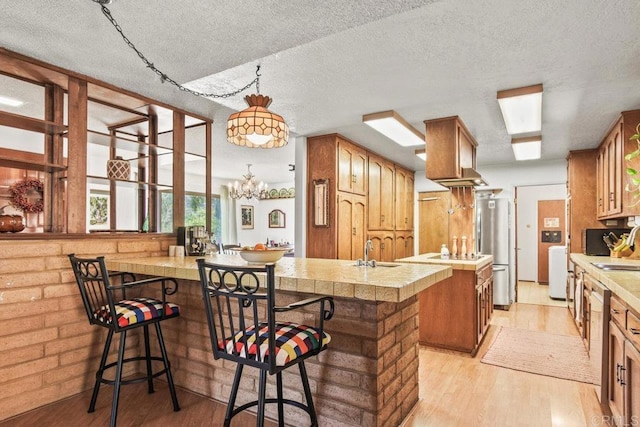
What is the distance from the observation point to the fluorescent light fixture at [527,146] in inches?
171

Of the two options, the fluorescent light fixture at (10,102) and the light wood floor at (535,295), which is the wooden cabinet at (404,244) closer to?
the light wood floor at (535,295)

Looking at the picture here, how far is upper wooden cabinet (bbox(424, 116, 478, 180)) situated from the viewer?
3521 mm

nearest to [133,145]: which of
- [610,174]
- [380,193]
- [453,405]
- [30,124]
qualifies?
[30,124]

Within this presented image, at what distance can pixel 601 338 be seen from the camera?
2441mm

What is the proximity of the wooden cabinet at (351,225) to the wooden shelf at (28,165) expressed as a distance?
261cm

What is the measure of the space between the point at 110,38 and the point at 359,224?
336 cm

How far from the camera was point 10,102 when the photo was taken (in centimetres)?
315

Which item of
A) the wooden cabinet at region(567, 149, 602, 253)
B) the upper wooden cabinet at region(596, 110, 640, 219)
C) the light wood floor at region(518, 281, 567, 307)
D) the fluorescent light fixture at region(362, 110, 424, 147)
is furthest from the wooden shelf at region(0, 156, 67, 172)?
the light wood floor at region(518, 281, 567, 307)

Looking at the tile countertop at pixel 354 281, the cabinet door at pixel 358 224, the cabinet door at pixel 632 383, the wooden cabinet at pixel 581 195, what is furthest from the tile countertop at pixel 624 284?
the wooden cabinet at pixel 581 195

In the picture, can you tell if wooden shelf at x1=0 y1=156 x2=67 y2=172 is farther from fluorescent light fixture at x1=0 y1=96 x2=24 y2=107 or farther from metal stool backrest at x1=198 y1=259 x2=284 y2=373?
metal stool backrest at x1=198 y1=259 x2=284 y2=373

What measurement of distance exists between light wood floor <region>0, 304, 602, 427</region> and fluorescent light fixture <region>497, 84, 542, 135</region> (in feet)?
6.95

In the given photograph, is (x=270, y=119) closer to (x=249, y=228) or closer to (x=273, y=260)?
(x=273, y=260)

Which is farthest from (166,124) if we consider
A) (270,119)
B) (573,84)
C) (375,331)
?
(573,84)

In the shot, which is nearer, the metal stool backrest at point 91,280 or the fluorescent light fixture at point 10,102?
the metal stool backrest at point 91,280
